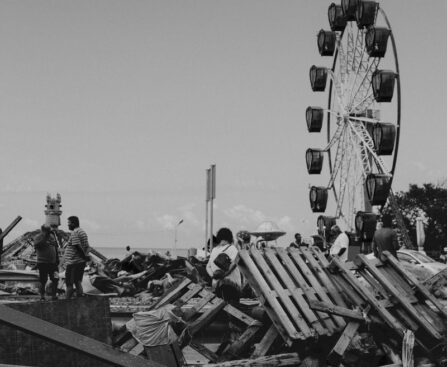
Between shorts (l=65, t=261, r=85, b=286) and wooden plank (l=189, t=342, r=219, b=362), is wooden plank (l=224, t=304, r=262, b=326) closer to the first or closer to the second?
wooden plank (l=189, t=342, r=219, b=362)

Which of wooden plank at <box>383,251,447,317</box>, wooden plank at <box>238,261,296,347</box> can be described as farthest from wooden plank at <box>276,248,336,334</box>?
wooden plank at <box>383,251,447,317</box>

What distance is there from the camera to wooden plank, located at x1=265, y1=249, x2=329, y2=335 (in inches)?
317

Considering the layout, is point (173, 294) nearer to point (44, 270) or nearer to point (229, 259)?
point (229, 259)

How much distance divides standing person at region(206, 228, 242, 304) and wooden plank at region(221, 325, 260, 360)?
87 cm

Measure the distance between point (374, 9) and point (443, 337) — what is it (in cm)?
2871

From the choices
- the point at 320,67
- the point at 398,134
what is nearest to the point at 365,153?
the point at 398,134

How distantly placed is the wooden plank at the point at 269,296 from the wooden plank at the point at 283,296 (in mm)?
73

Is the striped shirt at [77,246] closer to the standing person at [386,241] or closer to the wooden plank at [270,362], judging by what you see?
the standing person at [386,241]

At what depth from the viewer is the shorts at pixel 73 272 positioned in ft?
46.1

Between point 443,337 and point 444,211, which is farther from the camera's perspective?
point 444,211

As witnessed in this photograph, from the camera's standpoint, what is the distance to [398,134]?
33.0 m

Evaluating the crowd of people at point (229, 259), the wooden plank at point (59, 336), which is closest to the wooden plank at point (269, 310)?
the crowd of people at point (229, 259)

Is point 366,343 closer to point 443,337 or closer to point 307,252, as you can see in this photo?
point 443,337

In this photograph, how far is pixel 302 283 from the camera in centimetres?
870
